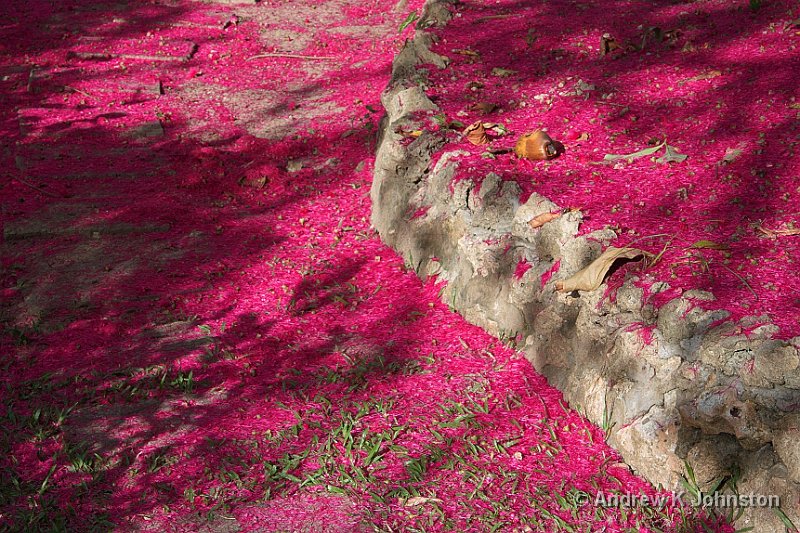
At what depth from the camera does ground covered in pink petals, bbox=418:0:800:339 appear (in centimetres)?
416

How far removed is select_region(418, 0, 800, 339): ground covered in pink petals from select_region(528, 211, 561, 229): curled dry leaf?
183 mm

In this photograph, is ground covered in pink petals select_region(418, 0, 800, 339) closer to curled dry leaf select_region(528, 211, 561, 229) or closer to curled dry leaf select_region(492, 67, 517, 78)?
curled dry leaf select_region(492, 67, 517, 78)

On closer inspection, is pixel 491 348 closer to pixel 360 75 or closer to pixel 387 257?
pixel 387 257

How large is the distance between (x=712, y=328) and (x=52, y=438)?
3340mm

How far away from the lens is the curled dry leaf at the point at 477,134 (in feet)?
18.9

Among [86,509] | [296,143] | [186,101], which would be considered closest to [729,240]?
[86,509]

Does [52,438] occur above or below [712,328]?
below

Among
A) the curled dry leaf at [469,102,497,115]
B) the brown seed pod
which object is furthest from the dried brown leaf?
the brown seed pod

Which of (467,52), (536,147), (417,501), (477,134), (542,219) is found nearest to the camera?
(417,501)

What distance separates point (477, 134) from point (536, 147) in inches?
20.1

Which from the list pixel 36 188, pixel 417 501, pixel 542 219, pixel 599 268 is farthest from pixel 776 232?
pixel 36 188

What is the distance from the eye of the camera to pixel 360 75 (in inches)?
379

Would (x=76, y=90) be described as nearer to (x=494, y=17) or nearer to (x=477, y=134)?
(x=494, y=17)

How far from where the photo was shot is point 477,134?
5.75 meters
